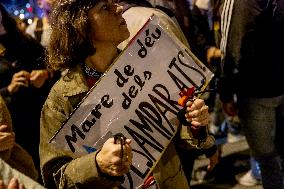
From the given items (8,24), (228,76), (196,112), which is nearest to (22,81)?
(8,24)

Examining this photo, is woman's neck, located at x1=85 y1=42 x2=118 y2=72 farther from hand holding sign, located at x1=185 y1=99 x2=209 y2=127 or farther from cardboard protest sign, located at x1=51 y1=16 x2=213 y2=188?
→ hand holding sign, located at x1=185 y1=99 x2=209 y2=127

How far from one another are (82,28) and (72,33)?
5 centimetres

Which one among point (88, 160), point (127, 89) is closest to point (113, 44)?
point (127, 89)

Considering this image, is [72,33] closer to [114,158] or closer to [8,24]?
→ [114,158]

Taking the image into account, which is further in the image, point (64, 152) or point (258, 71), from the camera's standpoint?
point (258, 71)

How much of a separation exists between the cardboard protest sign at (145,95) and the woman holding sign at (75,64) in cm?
9

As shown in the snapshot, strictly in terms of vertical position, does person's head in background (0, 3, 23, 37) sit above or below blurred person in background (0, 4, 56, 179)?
above

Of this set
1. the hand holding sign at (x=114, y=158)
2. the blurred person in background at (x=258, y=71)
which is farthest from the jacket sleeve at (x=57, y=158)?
the blurred person in background at (x=258, y=71)

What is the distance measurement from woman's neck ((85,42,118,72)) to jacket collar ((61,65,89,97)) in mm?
57

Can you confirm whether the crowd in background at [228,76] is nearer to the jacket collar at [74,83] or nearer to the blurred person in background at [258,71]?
the blurred person in background at [258,71]

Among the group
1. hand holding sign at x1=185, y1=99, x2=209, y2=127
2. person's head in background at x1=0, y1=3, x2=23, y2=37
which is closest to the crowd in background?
person's head in background at x1=0, y1=3, x2=23, y2=37

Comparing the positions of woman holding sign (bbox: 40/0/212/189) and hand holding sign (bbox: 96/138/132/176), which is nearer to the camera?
hand holding sign (bbox: 96/138/132/176)

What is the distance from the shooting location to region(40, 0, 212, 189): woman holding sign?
81.0 inches

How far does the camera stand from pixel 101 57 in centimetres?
217
